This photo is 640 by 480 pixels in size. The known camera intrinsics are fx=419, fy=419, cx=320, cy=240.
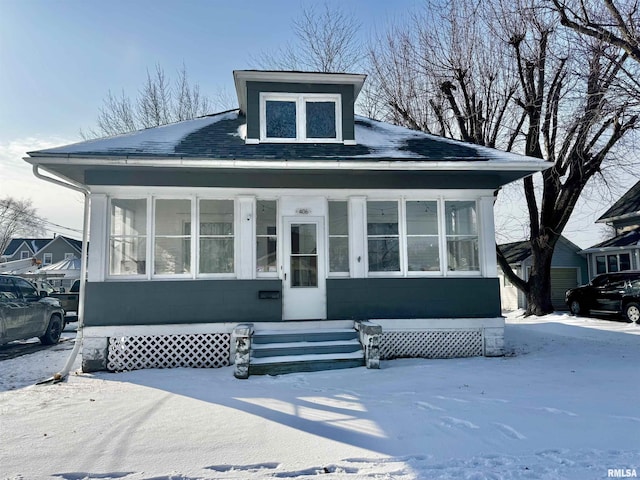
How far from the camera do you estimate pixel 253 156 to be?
7449 mm

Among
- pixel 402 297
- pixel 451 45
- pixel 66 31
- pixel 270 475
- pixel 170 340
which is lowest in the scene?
pixel 270 475

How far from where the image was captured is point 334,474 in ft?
10.8

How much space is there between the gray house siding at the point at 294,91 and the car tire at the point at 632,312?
460 inches

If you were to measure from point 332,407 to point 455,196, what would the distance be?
16.5 ft

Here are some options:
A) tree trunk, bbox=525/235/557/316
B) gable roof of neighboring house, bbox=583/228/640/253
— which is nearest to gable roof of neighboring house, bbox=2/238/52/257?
tree trunk, bbox=525/235/557/316

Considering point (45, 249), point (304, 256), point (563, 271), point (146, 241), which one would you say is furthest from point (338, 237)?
point (45, 249)

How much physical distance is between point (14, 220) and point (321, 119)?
4847 centimetres

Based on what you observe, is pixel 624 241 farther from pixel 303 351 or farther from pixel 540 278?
pixel 303 351

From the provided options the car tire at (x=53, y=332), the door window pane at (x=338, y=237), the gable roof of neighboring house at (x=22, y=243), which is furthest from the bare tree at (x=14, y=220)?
the door window pane at (x=338, y=237)

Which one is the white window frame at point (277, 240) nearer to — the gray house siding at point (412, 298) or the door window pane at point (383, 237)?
the gray house siding at point (412, 298)

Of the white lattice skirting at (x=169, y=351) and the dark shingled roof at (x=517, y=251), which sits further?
the dark shingled roof at (x=517, y=251)

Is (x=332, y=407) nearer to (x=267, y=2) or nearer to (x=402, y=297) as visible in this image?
(x=402, y=297)

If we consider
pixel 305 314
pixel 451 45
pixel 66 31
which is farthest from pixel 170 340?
pixel 451 45

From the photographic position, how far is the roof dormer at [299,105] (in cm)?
848
